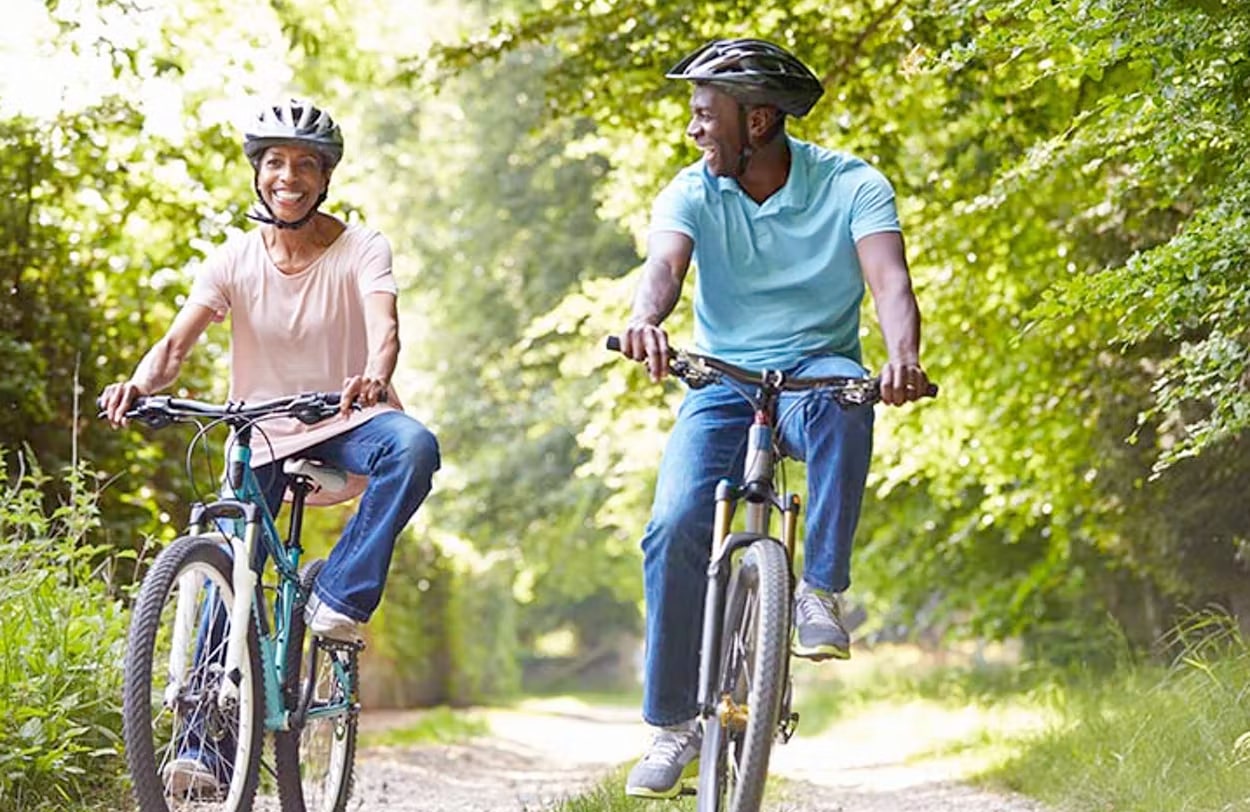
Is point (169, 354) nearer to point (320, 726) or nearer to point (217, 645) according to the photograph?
point (217, 645)

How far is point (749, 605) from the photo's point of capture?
A: 185 inches

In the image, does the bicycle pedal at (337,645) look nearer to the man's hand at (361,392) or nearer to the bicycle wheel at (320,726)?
the bicycle wheel at (320,726)

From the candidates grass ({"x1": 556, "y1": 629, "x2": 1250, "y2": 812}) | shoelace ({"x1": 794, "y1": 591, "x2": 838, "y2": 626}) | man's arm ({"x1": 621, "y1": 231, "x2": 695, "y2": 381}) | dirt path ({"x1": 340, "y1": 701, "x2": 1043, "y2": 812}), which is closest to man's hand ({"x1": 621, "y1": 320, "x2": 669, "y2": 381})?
man's arm ({"x1": 621, "y1": 231, "x2": 695, "y2": 381})

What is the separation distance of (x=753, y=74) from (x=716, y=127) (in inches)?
6.6

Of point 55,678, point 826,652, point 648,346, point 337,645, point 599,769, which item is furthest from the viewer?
point 599,769

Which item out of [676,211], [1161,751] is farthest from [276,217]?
[1161,751]

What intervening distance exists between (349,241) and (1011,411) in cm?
729

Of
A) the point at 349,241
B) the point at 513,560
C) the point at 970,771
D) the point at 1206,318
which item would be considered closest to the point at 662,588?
the point at 349,241

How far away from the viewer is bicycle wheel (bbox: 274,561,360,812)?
17.7 ft

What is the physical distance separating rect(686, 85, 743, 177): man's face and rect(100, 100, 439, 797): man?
3.23ft

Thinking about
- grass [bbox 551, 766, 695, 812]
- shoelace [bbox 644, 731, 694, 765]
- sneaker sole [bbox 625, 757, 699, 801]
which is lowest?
grass [bbox 551, 766, 695, 812]

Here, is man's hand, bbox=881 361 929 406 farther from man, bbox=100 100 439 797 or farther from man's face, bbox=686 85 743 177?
man, bbox=100 100 439 797

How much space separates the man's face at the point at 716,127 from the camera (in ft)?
16.2

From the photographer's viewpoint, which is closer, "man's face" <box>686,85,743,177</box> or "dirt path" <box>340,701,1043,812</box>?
"man's face" <box>686,85,743,177</box>
